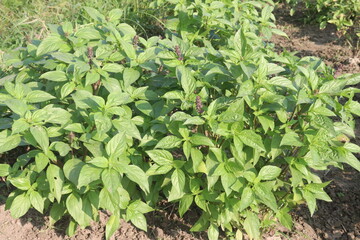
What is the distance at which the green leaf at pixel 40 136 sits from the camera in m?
1.97

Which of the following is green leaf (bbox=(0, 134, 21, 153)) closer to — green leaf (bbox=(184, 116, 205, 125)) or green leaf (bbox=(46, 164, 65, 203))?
green leaf (bbox=(46, 164, 65, 203))

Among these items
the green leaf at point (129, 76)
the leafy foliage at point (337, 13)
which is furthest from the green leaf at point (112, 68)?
the leafy foliage at point (337, 13)

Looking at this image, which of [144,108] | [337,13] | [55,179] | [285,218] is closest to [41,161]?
[55,179]

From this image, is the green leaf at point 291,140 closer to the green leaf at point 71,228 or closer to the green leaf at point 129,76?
the green leaf at point 129,76

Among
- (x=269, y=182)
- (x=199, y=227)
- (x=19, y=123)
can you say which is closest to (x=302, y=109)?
(x=269, y=182)

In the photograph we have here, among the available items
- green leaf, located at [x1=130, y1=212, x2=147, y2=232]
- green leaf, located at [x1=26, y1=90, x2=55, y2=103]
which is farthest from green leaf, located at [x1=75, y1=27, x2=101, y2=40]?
green leaf, located at [x1=130, y1=212, x2=147, y2=232]

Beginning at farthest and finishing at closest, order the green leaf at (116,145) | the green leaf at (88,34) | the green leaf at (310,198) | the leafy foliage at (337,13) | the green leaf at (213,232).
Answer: the leafy foliage at (337,13) → the green leaf at (88,34) → the green leaf at (213,232) → the green leaf at (310,198) → the green leaf at (116,145)

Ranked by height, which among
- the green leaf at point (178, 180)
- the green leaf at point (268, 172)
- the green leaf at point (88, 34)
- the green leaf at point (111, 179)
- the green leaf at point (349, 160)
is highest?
the green leaf at point (88, 34)

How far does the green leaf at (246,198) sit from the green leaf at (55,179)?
3.19ft

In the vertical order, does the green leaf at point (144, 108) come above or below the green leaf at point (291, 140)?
below

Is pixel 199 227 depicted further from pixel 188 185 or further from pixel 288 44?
pixel 288 44

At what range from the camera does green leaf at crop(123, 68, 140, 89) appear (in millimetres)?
2318

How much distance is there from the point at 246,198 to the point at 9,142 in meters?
1.27

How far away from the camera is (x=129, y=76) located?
2.34 m
